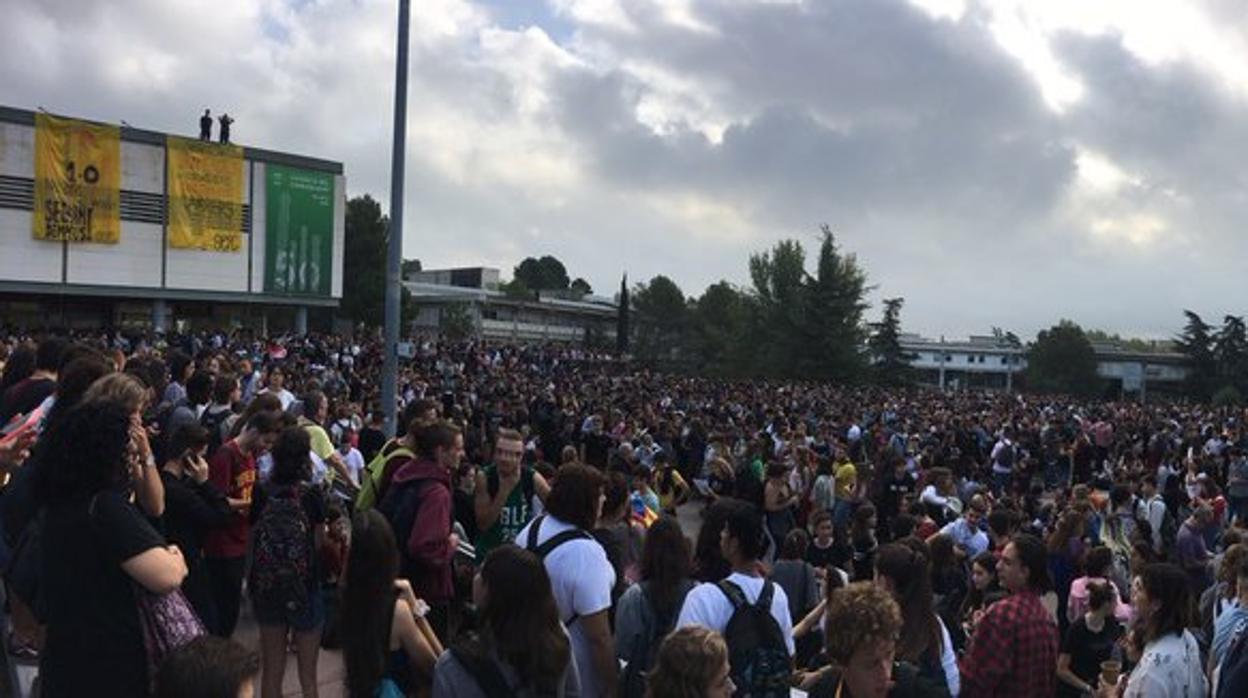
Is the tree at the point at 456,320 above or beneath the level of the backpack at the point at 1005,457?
above

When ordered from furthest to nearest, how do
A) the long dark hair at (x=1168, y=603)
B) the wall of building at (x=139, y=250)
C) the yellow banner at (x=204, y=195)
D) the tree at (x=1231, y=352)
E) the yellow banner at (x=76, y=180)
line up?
the tree at (x=1231, y=352) < the yellow banner at (x=204, y=195) < the wall of building at (x=139, y=250) < the yellow banner at (x=76, y=180) < the long dark hair at (x=1168, y=603)

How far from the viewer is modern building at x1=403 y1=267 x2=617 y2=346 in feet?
283

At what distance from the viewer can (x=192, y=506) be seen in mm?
5316

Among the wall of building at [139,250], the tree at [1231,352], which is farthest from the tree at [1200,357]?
the wall of building at [139,250]

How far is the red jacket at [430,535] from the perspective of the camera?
16.6ft

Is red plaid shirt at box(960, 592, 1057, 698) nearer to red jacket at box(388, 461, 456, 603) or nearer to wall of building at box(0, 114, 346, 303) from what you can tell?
red jacket at box(388, 461, 456, 603)

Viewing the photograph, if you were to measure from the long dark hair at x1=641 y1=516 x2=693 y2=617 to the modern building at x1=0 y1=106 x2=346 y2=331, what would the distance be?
1546 inches

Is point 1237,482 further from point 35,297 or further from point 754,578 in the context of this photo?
point 35,297

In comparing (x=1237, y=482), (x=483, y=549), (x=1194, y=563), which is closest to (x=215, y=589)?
(x=483, y=549)

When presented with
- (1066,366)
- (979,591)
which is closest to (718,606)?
(979,591)

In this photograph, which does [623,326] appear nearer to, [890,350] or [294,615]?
[890,350]

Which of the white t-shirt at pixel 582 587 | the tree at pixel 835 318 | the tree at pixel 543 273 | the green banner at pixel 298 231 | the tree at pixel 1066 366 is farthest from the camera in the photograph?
the tree at pixel 543 273

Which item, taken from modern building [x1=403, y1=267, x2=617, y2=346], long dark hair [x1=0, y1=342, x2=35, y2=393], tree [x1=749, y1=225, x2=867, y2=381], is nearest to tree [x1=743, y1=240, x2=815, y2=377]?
tree [x1=749, y1=225, x2=867, y2=381]

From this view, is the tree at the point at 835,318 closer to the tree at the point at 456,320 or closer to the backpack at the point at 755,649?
the tree at the point at 456,320
